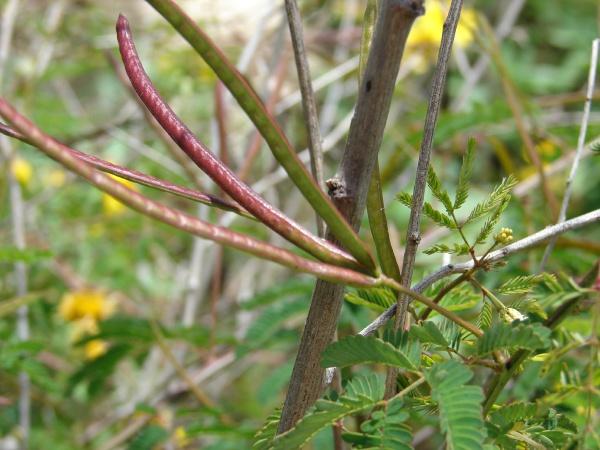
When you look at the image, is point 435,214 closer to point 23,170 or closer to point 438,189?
point 438,189

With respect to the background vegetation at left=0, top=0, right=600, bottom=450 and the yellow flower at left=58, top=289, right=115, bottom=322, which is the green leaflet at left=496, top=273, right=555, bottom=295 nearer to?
the background vegetation at left=0, top=0, right=600, bottom=450

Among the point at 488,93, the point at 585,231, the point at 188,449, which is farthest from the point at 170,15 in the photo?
the point at 488,93

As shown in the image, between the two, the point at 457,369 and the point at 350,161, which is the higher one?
the point at 350,161

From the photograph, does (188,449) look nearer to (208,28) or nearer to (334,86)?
(334,86)

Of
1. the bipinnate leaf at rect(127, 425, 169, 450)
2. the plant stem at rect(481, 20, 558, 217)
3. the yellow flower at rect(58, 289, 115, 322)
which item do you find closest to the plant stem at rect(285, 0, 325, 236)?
the plant stem at rect(481, 20, 558, 217)

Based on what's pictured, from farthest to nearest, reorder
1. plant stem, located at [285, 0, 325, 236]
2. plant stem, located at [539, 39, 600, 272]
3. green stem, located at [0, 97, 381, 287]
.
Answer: plant stem, located at [539, 39, 600, 272] → plant stem, located at [285, 0, 325, 236] → green stem, located at [0, 97, 381, 287]

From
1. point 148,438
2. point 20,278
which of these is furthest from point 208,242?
point 148,438
